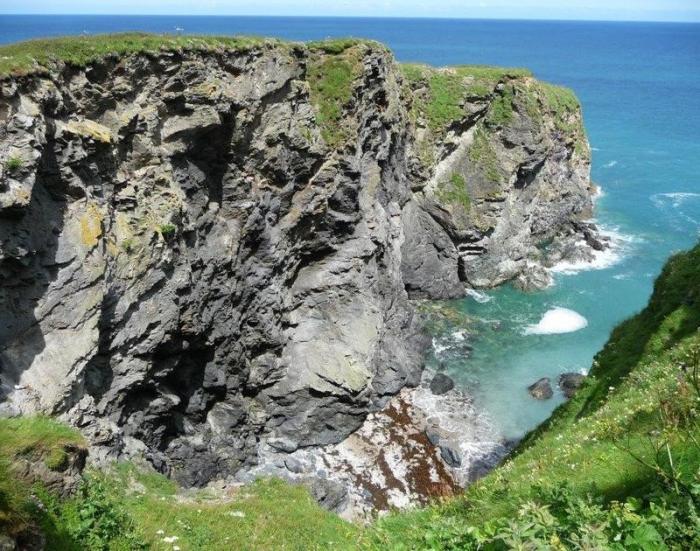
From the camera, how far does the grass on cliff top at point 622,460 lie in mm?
5926

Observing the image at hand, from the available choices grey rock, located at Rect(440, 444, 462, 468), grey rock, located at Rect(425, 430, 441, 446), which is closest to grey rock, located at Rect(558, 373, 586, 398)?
grey rock, located at Rect(440, 444, 462, 468)

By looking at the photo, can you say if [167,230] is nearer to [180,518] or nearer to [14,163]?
[14,163]

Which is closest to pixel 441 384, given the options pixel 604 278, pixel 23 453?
pixel 604 278

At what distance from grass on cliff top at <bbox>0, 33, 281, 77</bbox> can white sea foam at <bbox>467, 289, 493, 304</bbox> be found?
113ft

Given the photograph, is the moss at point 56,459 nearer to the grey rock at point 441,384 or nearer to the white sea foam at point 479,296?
the grey rock at point 441,384

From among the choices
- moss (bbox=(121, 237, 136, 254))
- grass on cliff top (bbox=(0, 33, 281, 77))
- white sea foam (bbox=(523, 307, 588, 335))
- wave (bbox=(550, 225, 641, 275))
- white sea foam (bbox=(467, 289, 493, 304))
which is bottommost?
white sea foam (bbox=(523, 307, 588, 335))

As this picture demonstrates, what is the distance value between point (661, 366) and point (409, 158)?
132ft

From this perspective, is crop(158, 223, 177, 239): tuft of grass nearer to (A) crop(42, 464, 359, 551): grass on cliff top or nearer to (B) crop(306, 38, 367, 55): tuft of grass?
(A) crop(42, 464, 359, 551): grass on cliff top

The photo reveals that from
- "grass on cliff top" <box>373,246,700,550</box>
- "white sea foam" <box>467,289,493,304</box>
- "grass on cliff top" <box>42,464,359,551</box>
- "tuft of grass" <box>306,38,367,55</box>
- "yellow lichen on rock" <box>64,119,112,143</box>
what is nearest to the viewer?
"grass on cliff top" <box>373,246,700,550</box>

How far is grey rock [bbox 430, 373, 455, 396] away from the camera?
136ft

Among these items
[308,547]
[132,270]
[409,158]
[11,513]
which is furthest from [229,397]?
[409,158]

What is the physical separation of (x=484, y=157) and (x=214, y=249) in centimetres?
3591

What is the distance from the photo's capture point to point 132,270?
26.7 meters

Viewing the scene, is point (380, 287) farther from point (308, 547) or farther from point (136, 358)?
point (308, 547)
